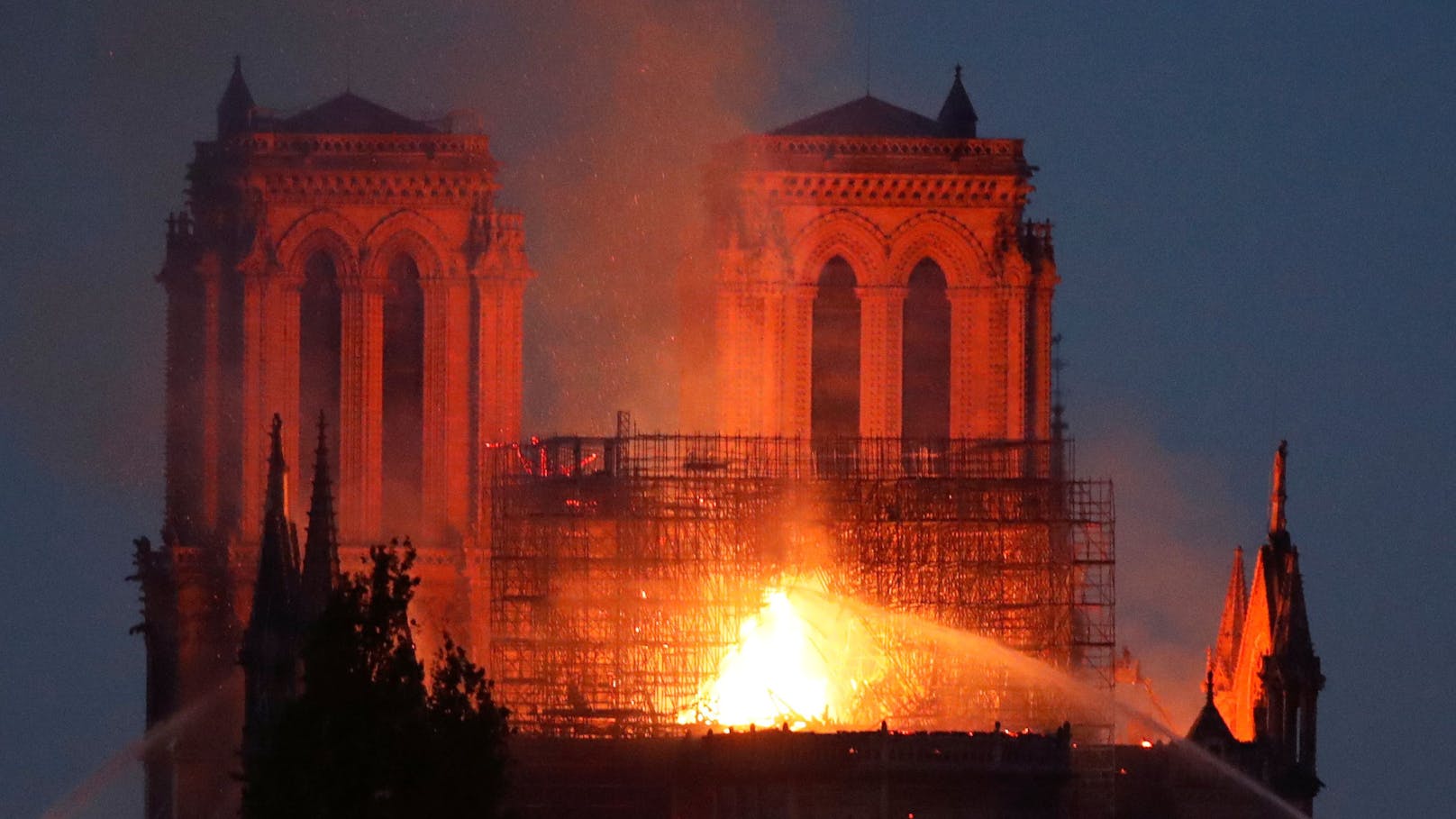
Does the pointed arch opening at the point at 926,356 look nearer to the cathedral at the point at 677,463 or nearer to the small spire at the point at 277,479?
the cathedral at the point at 677,463

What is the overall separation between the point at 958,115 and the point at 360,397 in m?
11.6

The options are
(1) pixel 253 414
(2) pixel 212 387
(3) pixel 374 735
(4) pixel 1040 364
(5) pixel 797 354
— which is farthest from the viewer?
(2) pixel 212 387

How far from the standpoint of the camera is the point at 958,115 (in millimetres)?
92750

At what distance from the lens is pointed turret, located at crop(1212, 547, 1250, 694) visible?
3647 inches

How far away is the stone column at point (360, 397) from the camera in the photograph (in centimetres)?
9188

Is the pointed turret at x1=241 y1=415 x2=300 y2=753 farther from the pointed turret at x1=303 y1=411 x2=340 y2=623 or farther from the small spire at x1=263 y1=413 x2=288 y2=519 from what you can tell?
the pointed turret at x1=303 y1=411 x2=340 y2=623

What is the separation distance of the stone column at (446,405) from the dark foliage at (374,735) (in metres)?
24.9

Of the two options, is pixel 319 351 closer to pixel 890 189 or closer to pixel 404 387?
pixel 404 387

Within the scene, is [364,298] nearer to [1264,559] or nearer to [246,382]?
[246,382]

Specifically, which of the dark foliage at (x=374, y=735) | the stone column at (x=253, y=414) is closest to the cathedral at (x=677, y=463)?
the stone column at (x=253, y=414)

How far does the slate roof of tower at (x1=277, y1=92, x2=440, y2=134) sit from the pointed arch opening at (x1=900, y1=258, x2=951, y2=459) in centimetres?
895

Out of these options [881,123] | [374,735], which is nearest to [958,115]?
[881,123]

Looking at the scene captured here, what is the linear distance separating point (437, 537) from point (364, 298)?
14.4ft

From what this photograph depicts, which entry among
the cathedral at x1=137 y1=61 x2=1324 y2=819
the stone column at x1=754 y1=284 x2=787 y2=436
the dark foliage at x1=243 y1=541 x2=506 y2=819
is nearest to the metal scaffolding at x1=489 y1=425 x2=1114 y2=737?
the cathedral at x1=137 y1=61 x2=1324 y2=819
